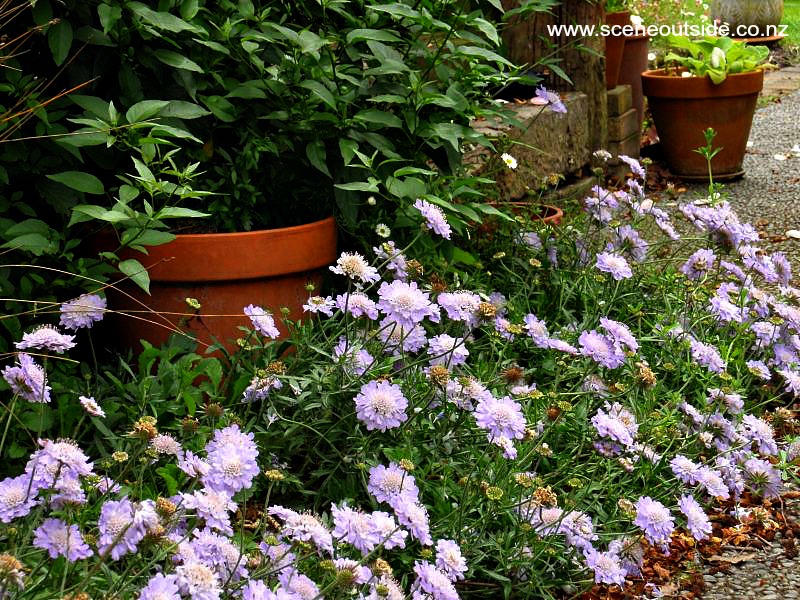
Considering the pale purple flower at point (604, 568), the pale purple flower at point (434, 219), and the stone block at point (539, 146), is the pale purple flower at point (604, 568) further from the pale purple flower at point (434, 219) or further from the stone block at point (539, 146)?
the stone block at point (539, 146)

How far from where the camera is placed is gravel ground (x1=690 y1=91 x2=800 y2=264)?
16.4ft

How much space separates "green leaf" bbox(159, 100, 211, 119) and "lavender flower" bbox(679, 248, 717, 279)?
5.18ft

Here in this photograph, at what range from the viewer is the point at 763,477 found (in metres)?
2.50

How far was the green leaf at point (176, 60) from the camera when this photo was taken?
2463mm

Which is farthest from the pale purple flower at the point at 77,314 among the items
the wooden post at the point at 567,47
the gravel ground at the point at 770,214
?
the wooden post at the point at 567,47

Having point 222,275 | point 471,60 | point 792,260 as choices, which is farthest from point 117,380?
point 792,260

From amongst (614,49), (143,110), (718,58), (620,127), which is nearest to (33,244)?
(143,110)

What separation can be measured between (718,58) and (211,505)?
4.95 m

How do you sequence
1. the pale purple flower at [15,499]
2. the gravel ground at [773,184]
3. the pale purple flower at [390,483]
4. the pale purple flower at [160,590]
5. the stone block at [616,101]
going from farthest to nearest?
the stone block at [616,101] → the gravel ground at [773,184] → the pale purple flower at [390,483] → the pale purple flower at [15,499] → the pale purple flower at [160,590]

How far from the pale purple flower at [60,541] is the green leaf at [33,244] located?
94 centimetres

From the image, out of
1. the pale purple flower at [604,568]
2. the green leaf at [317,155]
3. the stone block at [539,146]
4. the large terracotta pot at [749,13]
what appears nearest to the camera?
the pale purple flower at [604,568]

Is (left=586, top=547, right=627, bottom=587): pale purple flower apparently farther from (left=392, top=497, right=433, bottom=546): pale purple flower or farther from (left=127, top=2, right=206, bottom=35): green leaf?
(left=127, top=2, right=206, bottom=35): green leaf

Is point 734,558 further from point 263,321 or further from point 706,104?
point 706,104

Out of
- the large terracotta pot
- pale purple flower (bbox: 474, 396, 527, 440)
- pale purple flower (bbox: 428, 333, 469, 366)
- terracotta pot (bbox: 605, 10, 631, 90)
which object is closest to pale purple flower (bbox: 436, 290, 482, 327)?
pale purple flower (bbox: 428, 333, 469, 366)
